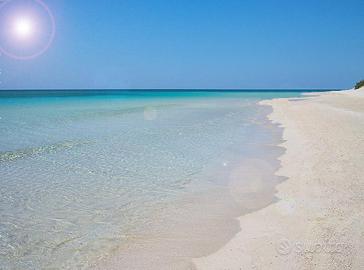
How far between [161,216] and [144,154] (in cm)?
505

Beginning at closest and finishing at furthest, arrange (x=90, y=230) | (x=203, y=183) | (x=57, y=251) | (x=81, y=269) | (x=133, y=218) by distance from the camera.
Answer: (x=81, y=269), (x=57, y=251), (x=90, y=230), (x=133, y=218), (x=203, y=183)

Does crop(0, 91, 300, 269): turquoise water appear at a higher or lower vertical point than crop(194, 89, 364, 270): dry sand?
lower

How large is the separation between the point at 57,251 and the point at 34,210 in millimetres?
1762

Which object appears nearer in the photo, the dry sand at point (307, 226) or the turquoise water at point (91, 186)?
the dry sand at point (307, 226)

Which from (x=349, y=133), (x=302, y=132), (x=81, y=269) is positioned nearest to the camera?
(x=81, y=269)

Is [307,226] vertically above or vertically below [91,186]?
above

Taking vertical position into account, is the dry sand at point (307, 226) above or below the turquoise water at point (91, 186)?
above

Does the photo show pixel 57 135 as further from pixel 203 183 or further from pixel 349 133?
pixel 349 133

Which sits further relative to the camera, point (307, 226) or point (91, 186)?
point (91, 186)

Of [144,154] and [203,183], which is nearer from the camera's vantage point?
[203,183]

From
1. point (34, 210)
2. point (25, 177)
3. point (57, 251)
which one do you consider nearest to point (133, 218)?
point (57, 251)

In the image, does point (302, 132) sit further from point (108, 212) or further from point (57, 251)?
point (57, 251)

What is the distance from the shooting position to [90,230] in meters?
4.80

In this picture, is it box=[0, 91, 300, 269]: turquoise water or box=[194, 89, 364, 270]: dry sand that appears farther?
box=[0, 91, 300, 269]: turquoise water
